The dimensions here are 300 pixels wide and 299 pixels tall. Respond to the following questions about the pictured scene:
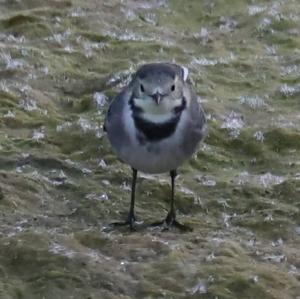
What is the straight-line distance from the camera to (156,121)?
5801 mm

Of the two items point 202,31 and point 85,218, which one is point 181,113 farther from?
point 202,31

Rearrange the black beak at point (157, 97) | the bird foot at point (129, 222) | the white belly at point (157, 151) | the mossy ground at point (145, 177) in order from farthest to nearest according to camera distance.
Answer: the bird foot at point (129, 222)
the white belly at point (157, 151)
the black beak at point (157, 97)
the mossy ground at point (145, 177)

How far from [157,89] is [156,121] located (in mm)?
177

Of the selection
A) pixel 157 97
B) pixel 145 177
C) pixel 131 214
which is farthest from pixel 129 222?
pixel 157 97

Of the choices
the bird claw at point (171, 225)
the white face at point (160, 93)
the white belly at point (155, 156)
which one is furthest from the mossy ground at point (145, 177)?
the white face at point (160, 93)

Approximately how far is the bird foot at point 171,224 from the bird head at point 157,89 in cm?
76

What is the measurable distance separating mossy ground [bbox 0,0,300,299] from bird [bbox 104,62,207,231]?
45cm

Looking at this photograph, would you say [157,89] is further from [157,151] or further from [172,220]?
[172,220]

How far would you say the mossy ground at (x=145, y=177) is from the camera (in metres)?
5.50

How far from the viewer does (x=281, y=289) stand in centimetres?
540

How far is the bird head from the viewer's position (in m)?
5.76

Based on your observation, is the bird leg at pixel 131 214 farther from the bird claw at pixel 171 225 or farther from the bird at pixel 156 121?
the bird at pixel 156 121

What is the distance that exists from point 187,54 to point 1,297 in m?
4.42

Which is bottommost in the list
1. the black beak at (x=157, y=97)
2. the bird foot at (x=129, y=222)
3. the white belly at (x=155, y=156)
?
the bird foot at (x=129, y=222)
